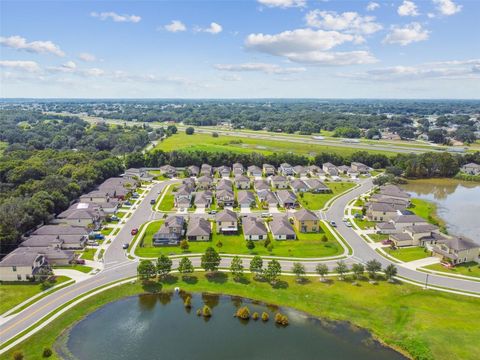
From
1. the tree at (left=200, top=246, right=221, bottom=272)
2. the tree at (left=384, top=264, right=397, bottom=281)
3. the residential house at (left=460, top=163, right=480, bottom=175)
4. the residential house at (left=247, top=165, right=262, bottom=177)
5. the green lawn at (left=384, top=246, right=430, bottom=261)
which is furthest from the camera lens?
the residential house at (left=460, top=163, right=480, bottom=175)

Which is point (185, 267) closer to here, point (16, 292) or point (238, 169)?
point (16, 292)

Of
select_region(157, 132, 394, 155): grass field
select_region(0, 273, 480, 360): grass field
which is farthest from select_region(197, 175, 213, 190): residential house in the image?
select_region(0, 273, 480, 360): grass field

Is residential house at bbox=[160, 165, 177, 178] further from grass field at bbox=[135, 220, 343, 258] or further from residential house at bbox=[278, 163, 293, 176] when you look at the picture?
grass field at bbox=[135, 220, 343, 258]

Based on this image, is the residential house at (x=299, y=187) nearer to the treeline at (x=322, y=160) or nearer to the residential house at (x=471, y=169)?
the treeline at (x=322, y=160)

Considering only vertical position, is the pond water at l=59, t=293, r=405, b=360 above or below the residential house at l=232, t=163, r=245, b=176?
below

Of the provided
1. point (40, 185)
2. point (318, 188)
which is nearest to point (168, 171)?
point (40, 185)

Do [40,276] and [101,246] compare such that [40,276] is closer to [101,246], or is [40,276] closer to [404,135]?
[101,246]
